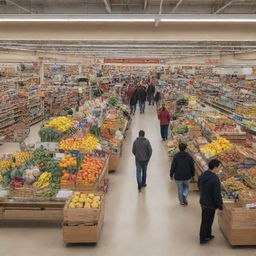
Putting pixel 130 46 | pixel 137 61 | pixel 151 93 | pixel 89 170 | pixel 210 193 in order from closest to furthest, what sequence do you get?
pixel 210 193 < pixel 89 170 < pixel 130 46 < pixel 151 93 < pixel 137 61

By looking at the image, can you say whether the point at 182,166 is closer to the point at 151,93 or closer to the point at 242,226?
the point at 242,226

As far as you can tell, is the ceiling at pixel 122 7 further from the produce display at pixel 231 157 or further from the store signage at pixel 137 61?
the store signage at pixel 137 61

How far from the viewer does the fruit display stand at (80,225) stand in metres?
5.35

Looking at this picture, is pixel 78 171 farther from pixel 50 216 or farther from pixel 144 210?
pixel 144 210

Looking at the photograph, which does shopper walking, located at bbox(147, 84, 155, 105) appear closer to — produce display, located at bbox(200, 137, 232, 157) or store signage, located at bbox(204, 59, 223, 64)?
store signage, located at bbox(204, 59, 223, 64)

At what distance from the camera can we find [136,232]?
235 inches

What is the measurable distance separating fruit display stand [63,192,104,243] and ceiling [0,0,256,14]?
15.9ft

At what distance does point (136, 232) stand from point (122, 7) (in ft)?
18.5

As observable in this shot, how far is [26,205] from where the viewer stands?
19.8 feet

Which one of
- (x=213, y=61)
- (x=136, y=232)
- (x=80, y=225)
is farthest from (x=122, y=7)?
(x=213, y=61)

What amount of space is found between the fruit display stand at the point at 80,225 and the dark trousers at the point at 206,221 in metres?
1.62

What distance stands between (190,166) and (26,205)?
305 centimetres

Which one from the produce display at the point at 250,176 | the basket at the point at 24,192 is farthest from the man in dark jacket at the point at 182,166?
the basket at the point at 24,192

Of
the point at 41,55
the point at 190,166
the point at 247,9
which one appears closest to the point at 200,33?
the point at 247,9
